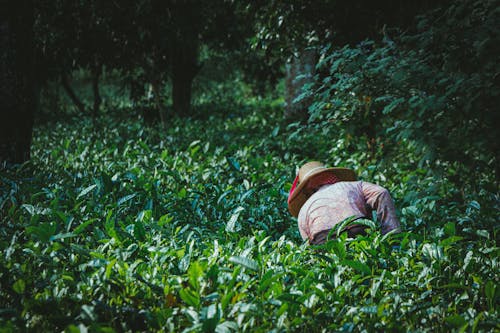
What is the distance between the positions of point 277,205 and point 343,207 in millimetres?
1255

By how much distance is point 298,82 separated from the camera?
967cm

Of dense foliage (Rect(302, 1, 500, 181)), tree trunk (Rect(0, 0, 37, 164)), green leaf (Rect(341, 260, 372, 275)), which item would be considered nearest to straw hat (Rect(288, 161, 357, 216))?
dense foliage (Rect(302, 1, 500, 181))

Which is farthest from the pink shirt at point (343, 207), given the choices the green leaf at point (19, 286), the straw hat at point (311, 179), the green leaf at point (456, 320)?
the green leaf at point (19, 286)

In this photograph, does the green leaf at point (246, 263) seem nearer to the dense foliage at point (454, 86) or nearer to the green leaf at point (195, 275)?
the green leaf at point (195, 275)

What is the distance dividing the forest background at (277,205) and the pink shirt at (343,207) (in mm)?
197

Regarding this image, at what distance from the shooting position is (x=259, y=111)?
12.8m

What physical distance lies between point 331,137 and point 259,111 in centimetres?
475

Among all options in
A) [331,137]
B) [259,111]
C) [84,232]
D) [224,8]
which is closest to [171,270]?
[84,232]

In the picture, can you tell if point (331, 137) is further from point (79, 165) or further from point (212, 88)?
point (212, 88)

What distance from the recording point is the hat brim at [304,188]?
406 cm

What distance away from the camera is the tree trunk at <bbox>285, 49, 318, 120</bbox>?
9281 mm

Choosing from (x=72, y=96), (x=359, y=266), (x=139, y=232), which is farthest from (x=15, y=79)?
(x=72, y=96)

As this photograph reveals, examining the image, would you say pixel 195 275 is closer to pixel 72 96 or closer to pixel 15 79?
pixel 15 79

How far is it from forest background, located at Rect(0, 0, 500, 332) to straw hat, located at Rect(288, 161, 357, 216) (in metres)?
0.32
